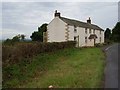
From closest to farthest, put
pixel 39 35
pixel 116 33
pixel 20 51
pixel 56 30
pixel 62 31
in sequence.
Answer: pixel 20 51 → pixel 62 31 → pixel 56 30 → pixel 39 35 → pixel 116 33

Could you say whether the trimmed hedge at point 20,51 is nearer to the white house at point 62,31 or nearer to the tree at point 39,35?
the white house at point 62,31

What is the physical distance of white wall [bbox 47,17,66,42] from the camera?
50.1 metres

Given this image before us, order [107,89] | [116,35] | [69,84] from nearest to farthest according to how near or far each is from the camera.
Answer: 1. [107,89]
2. [69,84]
3. [116,35]

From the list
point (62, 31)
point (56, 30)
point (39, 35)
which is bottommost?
point (39, 35)

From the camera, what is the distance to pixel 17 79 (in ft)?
41.6

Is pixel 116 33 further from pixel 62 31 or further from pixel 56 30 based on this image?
pixel 62 31

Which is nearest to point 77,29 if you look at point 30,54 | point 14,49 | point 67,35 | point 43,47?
point 67,35

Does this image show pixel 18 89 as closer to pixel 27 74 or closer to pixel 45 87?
pixel 45 87

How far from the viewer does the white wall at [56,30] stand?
164ft

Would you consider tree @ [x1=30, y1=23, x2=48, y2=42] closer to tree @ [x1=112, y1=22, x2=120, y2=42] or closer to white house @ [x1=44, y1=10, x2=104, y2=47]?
white house @ [x1=44, y1=10, x2=104, y2=47]

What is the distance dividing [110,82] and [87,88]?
70.6 inches

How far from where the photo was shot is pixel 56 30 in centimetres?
5088

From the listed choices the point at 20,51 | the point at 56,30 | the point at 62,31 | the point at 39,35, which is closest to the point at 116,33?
the point at 39,35

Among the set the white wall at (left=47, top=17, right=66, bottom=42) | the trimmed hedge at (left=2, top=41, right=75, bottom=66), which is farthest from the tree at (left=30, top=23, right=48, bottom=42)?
the trimmed hedge at (left=2, top=41, right=75, bottom=66)
